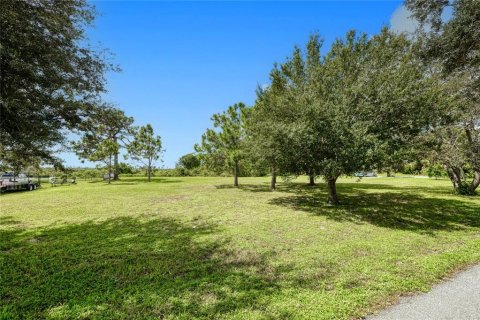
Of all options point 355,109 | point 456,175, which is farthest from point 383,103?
point 456,175

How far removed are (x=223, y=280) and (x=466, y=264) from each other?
5.27 meters

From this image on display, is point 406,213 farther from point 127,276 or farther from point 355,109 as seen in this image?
point 127,276

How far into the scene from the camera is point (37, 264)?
5.59 meters

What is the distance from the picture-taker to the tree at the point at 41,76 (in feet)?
17.7

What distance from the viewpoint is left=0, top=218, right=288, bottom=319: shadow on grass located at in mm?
3859

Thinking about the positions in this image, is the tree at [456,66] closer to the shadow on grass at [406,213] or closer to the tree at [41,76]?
the shadow on grass at [406,213]

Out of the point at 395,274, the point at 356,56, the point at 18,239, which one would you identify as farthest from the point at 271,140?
the point at 18,239

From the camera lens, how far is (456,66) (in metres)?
12.0

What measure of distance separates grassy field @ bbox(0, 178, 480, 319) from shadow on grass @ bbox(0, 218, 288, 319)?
0.02 m

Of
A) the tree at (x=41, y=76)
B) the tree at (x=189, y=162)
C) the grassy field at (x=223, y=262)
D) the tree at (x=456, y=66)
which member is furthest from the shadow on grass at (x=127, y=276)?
the tree at (x=189, y=162)

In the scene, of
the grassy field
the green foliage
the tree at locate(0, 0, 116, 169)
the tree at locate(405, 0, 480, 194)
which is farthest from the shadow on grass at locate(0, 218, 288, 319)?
the green foliage

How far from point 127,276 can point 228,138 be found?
57.9 ft

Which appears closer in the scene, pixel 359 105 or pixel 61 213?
pixel 359 105

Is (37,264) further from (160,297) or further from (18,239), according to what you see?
(160,297)
